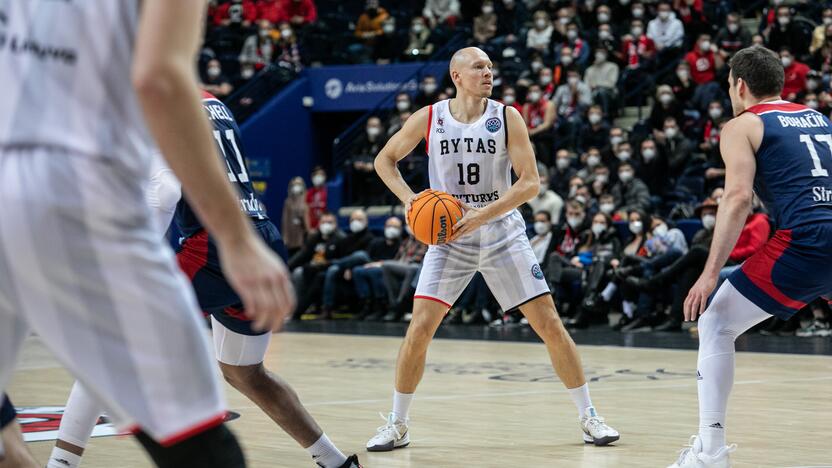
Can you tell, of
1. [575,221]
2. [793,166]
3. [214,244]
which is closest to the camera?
[214,244]

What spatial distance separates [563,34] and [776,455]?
15.1 meters

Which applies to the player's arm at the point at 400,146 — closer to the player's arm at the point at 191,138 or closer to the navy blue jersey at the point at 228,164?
the navy blue jersey at the point at 228,164

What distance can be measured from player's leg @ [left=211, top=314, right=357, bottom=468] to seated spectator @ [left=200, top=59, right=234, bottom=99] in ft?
57.6

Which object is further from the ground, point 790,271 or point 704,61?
point 790,271

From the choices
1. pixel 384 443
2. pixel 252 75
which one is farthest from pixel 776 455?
pixel 252 75

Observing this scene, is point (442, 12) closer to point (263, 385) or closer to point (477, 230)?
point (477, 230)

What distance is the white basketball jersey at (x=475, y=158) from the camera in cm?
691

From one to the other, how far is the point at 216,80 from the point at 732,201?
18.3 meters

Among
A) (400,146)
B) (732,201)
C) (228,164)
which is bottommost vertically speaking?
(400,146)

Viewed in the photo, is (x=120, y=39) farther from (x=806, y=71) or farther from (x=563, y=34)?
(x=563, y=34)

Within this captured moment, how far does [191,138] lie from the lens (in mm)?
2340

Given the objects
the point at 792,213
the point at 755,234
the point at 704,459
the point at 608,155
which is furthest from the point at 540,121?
the point at 704,459

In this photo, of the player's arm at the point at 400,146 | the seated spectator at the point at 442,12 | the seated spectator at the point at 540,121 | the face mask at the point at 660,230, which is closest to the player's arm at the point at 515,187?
the player's arm at the point at 400,146

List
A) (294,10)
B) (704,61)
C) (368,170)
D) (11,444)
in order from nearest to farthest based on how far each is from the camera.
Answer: (11,444), (704,61), (368,170), (294,10)
